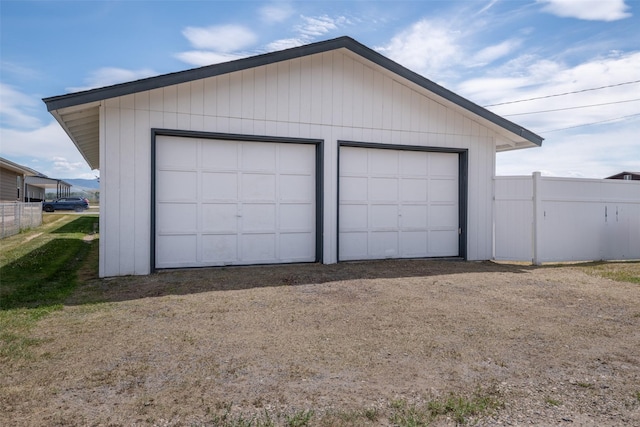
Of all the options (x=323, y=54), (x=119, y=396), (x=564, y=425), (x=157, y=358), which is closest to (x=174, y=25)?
(x=323, y=54)

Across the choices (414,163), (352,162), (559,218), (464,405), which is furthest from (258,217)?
(559,218)

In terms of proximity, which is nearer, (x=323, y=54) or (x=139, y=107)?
(x=139, y=107)

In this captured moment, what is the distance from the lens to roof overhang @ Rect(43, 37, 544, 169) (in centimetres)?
744

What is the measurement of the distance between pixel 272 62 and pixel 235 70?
79 cm

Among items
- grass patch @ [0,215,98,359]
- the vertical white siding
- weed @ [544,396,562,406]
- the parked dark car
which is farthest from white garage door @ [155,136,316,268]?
the parked dark car

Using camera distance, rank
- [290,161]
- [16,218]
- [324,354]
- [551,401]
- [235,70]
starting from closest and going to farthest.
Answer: [551,401] < [324,354] < [235,70] < [290,161] < [16,218]

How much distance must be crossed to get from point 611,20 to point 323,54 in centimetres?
1248

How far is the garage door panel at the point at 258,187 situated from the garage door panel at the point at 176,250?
1.44m

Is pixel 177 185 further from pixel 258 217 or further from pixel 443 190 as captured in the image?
pixel 443 190

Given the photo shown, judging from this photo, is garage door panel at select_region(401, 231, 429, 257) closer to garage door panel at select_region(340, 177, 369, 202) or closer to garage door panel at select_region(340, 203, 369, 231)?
garage door panel at select_region(340, 203, 369, 231)

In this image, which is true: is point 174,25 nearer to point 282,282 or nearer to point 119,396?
point 282,282

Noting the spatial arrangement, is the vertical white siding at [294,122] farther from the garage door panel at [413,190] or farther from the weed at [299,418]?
the weed at [299,418]

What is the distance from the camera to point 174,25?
370 inches

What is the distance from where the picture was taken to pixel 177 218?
8586 millimetres
